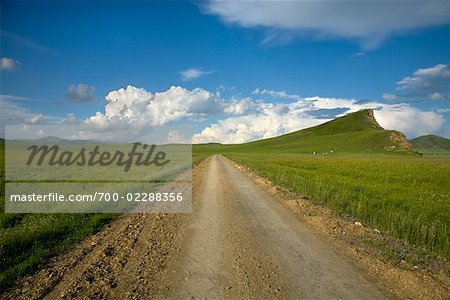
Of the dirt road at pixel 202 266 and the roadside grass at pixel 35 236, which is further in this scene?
the roadside grass at pixel 35 236

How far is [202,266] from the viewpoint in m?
7.51

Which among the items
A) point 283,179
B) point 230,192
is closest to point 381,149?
point 283,179

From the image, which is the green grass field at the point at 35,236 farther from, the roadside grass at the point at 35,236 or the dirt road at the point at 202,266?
the dirt road at the point at 202,266

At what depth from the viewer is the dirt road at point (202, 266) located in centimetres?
627

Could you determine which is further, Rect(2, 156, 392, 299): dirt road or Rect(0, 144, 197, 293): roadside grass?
Rect(0, 144, 197, 293): roadside grass

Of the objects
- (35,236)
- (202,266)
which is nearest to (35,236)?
(35,236)

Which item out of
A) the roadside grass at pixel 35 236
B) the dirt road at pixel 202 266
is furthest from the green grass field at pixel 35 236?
the dirt road at pixel 202 266

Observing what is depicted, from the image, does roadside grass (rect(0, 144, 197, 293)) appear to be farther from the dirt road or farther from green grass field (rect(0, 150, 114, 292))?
the dirt road

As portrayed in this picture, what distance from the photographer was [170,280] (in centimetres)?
675

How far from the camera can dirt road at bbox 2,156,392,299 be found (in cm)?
627

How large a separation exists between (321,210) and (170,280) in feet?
31.7

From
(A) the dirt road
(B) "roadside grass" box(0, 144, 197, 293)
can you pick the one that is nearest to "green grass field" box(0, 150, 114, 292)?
(B) "roadside grass" box(0, 144, 197, 293)

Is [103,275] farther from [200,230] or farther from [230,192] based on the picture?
[230,192]

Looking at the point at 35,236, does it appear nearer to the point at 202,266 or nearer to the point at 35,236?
the point at 35,236
